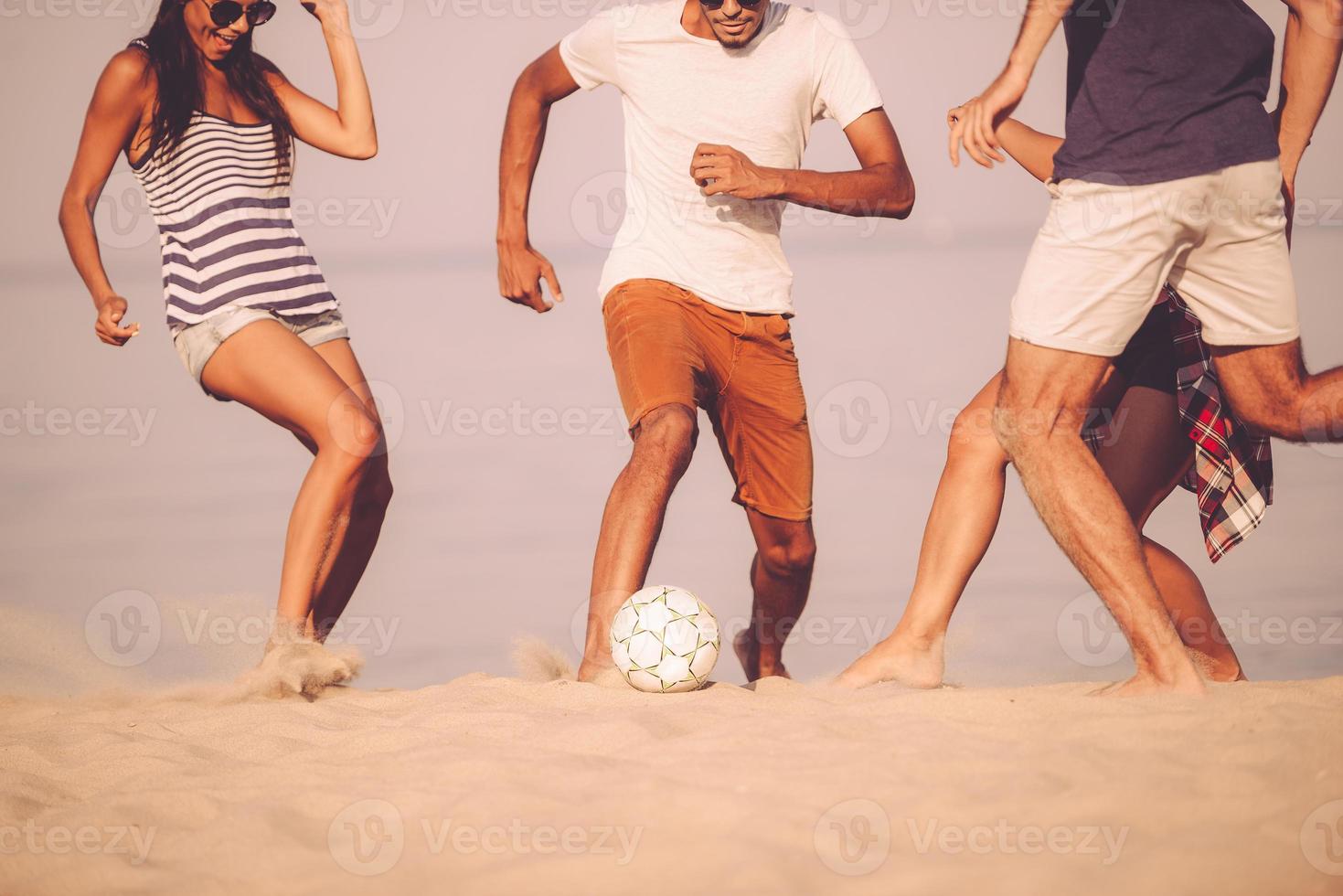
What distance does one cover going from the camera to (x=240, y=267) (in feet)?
17.6

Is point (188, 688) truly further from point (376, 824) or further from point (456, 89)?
point (456, 89)

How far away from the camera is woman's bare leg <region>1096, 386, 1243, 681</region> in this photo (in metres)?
4.99

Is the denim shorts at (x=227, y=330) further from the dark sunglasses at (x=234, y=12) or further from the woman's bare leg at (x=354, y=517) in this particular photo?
the dark sunglasses at (x=234, y=12)

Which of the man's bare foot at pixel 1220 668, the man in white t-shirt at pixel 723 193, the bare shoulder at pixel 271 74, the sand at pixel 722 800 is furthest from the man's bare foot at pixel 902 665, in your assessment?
the bare shoulder at pixel 271 74

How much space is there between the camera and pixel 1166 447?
199 inches

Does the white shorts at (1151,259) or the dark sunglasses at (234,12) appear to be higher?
the dark sunglasses at (234,12)

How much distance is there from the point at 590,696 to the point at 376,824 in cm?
124

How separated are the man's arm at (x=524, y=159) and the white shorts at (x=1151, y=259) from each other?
197cm

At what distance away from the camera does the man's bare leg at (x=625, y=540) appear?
4.78 m

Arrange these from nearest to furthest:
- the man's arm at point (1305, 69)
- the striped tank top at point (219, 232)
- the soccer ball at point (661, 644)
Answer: the man's arm at point (1305, 69) → the soccer ball at point (661, 644) → the striped tank top at point (219, 232)

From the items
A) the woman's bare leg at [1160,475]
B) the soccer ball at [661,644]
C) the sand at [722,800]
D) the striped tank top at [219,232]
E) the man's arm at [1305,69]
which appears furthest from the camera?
the striped tank top at [219,232]

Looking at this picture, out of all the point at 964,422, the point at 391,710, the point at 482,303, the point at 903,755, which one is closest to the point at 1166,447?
the point at 964,422

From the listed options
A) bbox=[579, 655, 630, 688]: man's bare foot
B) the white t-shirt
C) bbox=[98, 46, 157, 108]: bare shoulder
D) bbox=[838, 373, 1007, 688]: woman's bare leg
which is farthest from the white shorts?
bbox=[98, 46, 157, 108]: bare shoulder

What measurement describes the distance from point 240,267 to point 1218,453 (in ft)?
11.1
